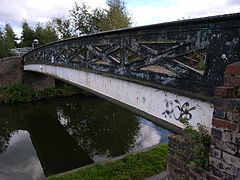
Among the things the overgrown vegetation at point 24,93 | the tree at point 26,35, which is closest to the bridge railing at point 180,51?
the overgrown vegetation at point 24,93

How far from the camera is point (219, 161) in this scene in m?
1.75

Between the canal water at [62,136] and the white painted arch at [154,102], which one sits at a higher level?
the white painted arch at [154,102]

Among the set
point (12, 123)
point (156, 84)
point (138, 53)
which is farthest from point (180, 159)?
point (12, 123)

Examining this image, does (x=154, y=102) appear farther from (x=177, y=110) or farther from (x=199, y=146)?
(x=199, y=146)

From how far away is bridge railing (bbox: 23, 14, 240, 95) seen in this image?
5.79 ft

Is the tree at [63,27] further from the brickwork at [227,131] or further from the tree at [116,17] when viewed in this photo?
the brickwork at [227,131]

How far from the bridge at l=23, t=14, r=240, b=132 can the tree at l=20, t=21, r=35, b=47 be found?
30324 millimetres

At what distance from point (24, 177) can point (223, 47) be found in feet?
21.6

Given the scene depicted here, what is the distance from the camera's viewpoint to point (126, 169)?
5.03 meters

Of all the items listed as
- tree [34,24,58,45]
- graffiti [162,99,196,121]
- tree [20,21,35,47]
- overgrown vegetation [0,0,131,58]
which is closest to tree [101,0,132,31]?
overgrown vegetation [0,0,131,58]

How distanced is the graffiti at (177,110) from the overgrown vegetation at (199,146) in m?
0.15

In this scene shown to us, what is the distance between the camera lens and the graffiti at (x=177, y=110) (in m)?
2.19

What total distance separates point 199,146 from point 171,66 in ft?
3.19

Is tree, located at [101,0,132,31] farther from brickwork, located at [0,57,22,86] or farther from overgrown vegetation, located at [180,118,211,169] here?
overgrown vegetation, located at [180,118,211,169]
